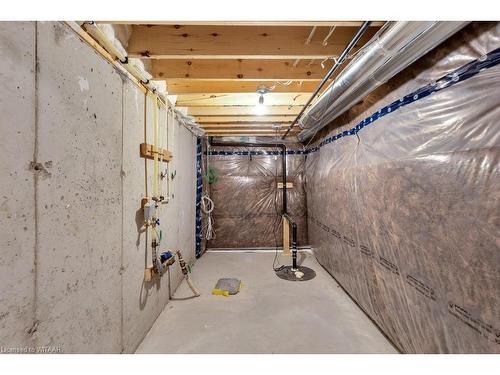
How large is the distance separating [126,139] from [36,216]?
0.80 meters

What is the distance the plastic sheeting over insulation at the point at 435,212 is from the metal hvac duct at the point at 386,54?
0.55ft

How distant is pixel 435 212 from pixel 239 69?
1.75 m

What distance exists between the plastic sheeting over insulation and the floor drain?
0.88 metres

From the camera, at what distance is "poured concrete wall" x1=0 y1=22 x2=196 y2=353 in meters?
0.81

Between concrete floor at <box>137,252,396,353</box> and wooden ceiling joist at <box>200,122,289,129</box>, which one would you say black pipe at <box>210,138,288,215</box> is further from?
concrete floor at <box>137,252,396,353</box>

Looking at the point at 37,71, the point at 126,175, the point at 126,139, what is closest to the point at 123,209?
the point at 126,175

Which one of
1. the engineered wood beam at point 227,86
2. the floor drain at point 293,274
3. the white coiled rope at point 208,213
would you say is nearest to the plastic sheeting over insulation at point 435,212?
the engineered wood beam at point 227,86

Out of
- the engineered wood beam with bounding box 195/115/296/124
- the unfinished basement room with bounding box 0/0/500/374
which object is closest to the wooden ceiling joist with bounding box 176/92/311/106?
the unfinished basement room with bounding box 0/0/500/374

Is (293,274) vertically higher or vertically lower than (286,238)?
lower

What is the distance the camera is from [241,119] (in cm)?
319

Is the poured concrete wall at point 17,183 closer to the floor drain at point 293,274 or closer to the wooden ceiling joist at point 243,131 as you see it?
the floor drain at point 293,274

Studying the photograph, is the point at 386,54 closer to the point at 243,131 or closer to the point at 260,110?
the point at 260,110

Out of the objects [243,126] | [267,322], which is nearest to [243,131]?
[243,126]

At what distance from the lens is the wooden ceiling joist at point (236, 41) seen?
1.48m
